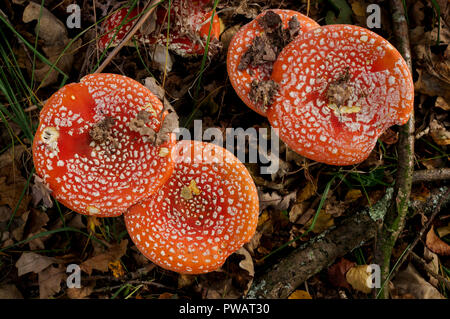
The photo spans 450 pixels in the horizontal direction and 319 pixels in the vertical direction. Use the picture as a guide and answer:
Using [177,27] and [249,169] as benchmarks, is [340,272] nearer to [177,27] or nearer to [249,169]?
[249,169]

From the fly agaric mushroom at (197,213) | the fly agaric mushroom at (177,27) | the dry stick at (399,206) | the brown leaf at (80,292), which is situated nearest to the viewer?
the fly agaric mushroom at (197,213)

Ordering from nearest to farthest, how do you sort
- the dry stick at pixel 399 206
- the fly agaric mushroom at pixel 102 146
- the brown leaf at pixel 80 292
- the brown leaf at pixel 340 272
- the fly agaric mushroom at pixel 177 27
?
the fly agaric mushroom at pixel 102 146 < the dry stick at pixel 399 206 < the fly agaric mushroom at pixel 177 27 < the brown leaf at pixel 80 292 < the brown leaf at pixel 340 272

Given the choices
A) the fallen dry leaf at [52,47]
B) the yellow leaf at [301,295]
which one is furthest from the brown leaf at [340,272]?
the fallen dry leaf at [52,47]

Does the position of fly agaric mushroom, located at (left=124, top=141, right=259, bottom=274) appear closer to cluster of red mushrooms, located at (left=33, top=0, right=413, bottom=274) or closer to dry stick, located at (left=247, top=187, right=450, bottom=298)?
cluster of red mushrooms, located at (left=33, top=0, right=413, bottom=274)

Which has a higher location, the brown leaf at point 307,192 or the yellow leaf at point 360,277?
the brown leaf at point 307,192

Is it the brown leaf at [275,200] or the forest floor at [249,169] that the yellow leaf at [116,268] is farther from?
the brown leaf at [275,200]

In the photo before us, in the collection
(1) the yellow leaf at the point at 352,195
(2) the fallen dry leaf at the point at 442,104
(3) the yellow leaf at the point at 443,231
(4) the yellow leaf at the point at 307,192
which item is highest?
(2) the fallen dry leaf at the point at 442,104
